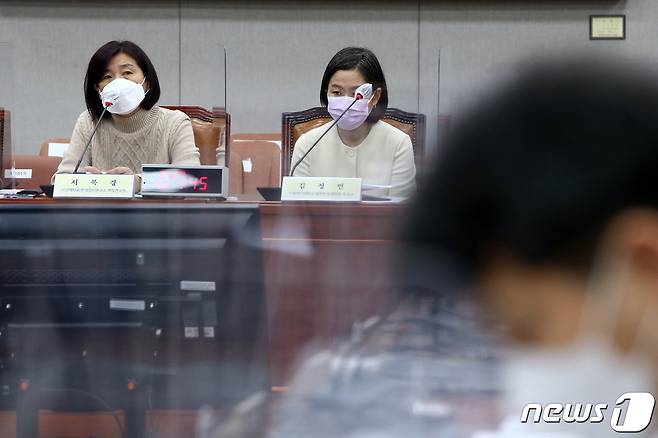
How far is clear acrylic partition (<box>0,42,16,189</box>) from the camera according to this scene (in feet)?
7.00

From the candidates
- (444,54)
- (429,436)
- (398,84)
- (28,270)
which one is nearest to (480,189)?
(429,436)

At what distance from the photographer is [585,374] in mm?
326

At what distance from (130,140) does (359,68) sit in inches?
28.9

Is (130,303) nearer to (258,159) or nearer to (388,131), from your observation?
(388,131)

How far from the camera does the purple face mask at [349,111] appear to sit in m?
2.06

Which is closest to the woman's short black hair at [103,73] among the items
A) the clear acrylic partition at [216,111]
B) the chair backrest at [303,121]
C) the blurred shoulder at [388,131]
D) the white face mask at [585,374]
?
the clear acrylic partition at [216,111]

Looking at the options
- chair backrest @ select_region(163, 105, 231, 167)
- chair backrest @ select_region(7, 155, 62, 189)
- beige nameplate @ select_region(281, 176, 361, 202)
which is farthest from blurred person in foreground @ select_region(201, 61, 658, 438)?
chair backrest @ select_region(7, 155, 62, 189)

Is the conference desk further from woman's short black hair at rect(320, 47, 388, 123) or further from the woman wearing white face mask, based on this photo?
the woman wearing white face mask

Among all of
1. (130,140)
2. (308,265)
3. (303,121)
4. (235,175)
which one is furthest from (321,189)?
(130,140)

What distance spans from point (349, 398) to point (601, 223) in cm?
44

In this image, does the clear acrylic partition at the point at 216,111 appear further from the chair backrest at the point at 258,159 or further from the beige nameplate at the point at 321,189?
the beige nameplate at the point at 321,189

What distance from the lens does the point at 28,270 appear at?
1.39m

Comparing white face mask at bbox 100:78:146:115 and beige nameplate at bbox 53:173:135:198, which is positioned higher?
white face mask at bbox 100:78:146:115

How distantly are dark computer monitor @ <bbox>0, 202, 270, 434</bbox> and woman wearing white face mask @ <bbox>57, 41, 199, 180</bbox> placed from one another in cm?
91
